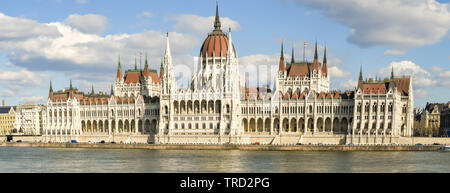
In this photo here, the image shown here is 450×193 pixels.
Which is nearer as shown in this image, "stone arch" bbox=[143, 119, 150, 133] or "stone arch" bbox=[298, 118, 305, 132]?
"stone arch" bbox=[298, 118, 305, 132]

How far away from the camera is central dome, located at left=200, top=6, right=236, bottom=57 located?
110500 millimetres

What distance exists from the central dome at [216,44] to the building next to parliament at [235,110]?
7.2 inches

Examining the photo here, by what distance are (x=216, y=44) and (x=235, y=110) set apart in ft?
53.3

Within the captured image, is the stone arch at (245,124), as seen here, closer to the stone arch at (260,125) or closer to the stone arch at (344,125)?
the stone arch at (260,125)

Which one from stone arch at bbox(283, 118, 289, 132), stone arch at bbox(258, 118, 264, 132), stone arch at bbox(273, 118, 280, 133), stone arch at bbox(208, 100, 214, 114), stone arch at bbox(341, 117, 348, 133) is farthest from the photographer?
stone arch at bbox(258, 118, 264, 132)

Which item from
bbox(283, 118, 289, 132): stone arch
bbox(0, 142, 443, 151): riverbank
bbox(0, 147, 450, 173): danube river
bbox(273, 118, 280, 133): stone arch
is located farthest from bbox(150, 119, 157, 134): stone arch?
bbox(0, 147, 450, 173): danube river

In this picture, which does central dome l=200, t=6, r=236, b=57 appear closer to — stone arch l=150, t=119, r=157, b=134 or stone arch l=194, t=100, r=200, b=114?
stone arch l=194, t=100, r=200, b=114

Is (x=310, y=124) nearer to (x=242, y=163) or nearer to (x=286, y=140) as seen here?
(x=286, y=140)

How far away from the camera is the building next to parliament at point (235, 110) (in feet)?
315

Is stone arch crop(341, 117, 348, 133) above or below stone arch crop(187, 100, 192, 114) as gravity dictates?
below

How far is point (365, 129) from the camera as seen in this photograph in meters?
95.1

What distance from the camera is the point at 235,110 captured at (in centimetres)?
10075
